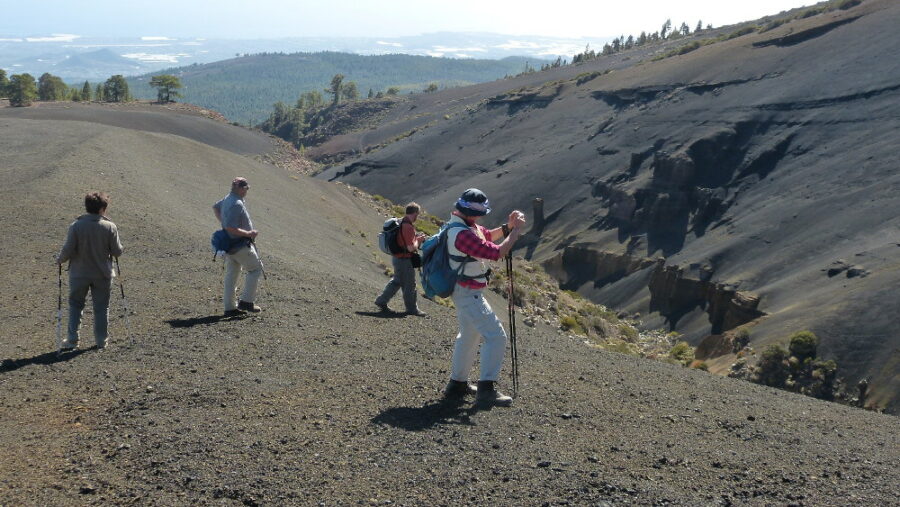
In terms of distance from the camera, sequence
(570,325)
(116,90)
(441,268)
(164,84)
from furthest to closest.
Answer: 1. (116,90)
2. (164,84)
3. (570,325)
4. (441,268)

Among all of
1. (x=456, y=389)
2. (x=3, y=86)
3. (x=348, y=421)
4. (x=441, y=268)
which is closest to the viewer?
(x=348, y=421)

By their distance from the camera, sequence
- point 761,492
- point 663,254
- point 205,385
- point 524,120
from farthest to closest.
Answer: point 524,120 → point 663,254 → point 205,385 → point 761,492

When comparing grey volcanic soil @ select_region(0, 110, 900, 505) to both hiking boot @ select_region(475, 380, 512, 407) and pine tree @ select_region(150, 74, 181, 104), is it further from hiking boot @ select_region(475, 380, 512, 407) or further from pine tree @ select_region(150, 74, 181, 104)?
pine tree @ select_region(150, 74, 181, 104)

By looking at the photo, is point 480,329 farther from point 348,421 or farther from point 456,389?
point 348,421

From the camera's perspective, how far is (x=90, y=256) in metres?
9.37

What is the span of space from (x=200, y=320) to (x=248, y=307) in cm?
83

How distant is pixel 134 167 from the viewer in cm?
2617

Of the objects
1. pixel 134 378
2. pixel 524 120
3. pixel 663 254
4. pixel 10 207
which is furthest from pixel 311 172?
pixel 134 378

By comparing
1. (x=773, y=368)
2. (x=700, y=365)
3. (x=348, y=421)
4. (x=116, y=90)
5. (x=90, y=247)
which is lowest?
(x=700, y=365)

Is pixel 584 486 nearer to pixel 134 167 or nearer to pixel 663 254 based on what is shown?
pixel 134 167

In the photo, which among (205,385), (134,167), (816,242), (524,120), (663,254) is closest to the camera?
(205,385)

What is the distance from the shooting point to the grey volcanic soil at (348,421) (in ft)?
20.1

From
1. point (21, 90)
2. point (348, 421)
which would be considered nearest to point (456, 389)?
point (348, 421)

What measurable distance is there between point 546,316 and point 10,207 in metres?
16.5
